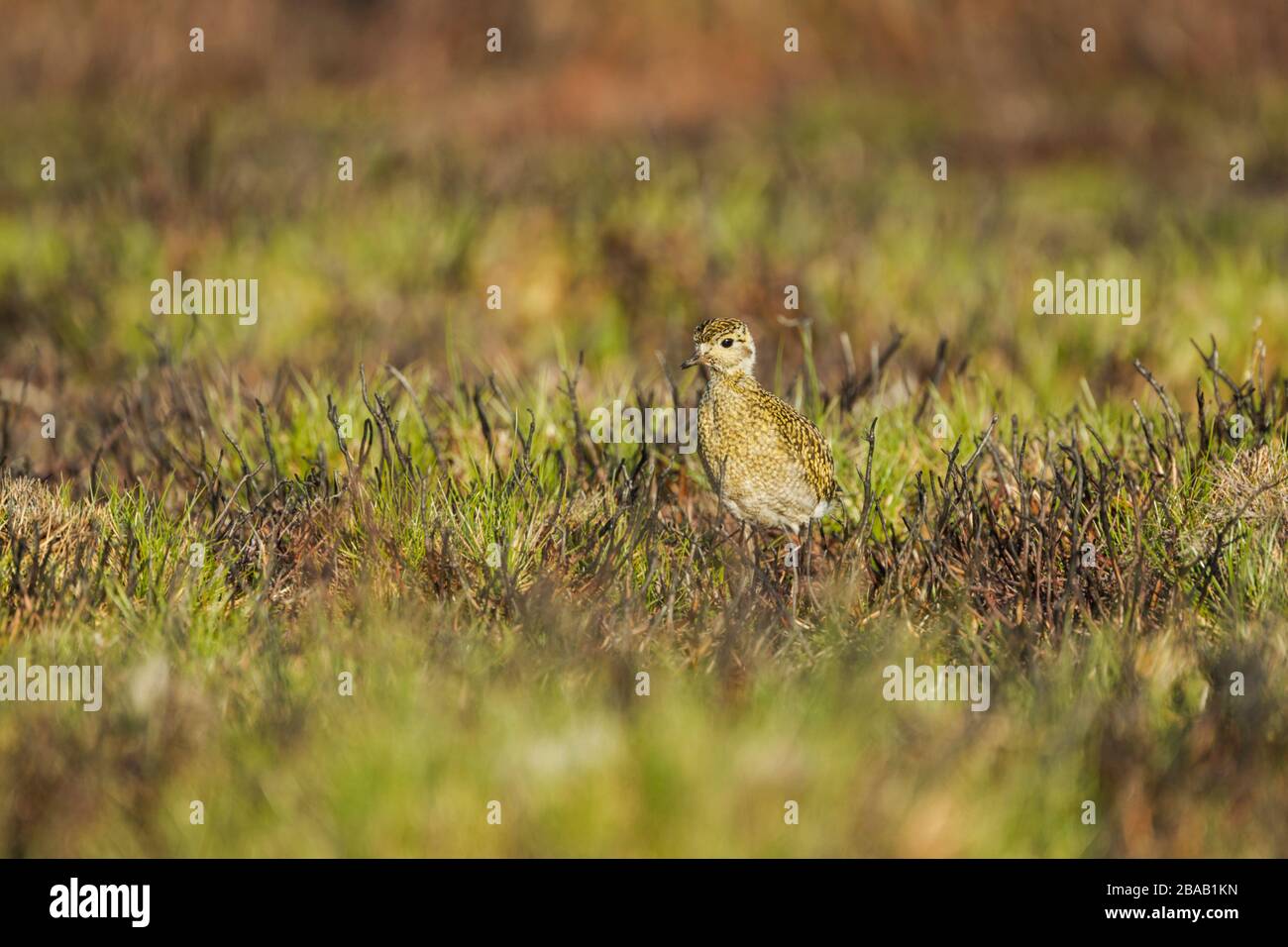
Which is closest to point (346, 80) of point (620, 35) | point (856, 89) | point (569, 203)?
point (620, 35)

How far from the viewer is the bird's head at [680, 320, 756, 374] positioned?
4.58 m

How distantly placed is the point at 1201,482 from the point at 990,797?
191cm

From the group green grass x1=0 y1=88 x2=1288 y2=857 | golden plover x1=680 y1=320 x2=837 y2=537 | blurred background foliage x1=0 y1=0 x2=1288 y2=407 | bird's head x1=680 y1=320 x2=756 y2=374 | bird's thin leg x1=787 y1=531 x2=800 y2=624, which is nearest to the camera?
green grass x1=0 y1=88 x2=1288 y2=857

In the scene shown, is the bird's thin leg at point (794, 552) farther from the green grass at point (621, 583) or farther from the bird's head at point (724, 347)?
the bird's head at point (724, 347)

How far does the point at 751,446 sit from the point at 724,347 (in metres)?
0.32

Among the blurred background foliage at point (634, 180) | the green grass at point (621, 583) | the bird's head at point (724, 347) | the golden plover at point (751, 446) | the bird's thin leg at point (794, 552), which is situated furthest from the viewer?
the blurred background foliage at point (634, 180)

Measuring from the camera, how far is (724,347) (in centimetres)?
459

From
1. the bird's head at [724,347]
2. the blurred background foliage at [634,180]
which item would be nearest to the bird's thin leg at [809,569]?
the bird's head at [724,347]

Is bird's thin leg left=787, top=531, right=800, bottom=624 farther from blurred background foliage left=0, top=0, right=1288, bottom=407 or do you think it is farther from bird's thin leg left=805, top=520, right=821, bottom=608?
blurred background foliage left=0, top=0, right=1288, bottom=407

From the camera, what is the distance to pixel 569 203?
9.15 m

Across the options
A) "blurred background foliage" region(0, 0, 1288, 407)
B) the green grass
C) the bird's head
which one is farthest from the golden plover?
"blurred background foliage" region(0, 0, 1288, 407)

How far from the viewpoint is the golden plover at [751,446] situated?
4.47m

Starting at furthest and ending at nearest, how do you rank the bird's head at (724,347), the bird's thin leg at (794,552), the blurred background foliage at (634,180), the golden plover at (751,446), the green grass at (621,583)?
the blurred background foliage at (634,180)
the bird's head at (724,347)
the golden plover at (751,446)
the bird's thin leg at (794,552)
the green grass at (621,583)
